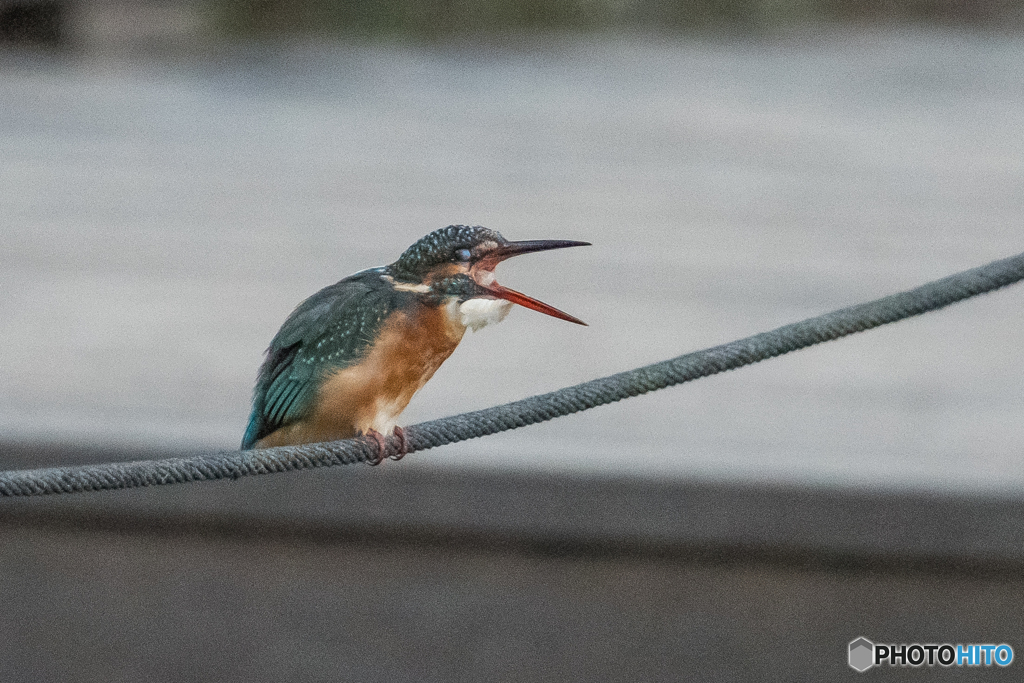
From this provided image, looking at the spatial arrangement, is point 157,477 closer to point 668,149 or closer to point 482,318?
point 482,318

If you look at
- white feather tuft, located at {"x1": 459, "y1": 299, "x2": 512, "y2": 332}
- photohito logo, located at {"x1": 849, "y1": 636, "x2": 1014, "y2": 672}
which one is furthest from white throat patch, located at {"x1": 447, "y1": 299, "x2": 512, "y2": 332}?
photohito logo, located at {"x1": 849, "y1": 636, "x2": 1014, "y2": 672}

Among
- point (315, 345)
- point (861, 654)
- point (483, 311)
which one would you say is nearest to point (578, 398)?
point (483, 311)

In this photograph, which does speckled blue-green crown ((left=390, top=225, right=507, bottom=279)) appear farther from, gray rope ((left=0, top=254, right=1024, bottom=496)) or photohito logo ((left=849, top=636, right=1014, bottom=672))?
photohito logo ((left=849, top=636, right=1014, bottom=672))

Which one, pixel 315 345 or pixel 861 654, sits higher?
pixel 315 345

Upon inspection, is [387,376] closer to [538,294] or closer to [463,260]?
[463,260]

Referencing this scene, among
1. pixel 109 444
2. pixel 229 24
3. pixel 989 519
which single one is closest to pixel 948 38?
pixel 229 24

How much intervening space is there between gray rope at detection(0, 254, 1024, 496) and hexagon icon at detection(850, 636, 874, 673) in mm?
567

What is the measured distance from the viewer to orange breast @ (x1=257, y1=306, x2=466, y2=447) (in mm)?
654

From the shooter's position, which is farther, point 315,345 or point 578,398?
point 315,345

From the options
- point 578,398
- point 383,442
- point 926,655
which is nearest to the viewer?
point 578,398

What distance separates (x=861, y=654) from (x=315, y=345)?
63cm

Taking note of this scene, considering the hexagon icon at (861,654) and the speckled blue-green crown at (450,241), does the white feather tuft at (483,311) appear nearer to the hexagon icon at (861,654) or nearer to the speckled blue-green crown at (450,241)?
the speckled blue-green crown at (450,241)

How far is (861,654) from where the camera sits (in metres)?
1.05

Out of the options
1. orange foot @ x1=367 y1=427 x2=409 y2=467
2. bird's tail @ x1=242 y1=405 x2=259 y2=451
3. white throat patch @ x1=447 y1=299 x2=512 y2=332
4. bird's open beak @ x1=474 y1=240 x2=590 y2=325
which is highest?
bird's open beak @ x1=474 y1=240 x2=590 y2=325
